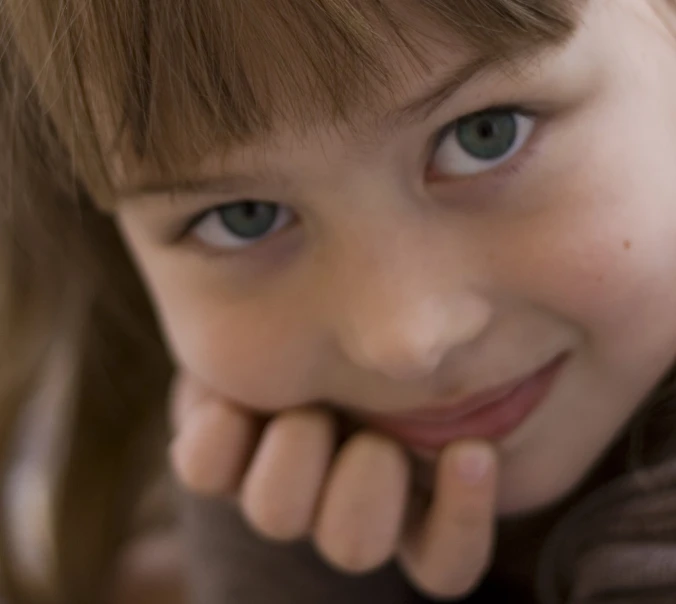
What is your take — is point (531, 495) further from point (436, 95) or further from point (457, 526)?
point (436, 95)

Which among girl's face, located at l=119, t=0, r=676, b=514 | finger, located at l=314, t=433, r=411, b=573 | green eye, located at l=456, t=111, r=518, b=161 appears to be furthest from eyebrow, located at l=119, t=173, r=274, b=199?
finger, located at l=314, t=433, r=411, b=573

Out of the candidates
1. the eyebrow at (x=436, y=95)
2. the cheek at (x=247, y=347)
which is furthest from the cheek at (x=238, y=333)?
the eyebrow at (x=436, y=95)

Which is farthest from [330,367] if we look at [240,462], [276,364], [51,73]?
[51,73]

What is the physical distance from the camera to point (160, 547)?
987mm

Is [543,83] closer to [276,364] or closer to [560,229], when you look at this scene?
[560,229]

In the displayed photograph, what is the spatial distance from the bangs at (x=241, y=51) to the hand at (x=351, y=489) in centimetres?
24

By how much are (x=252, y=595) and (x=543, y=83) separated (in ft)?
1.65

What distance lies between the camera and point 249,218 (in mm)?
572

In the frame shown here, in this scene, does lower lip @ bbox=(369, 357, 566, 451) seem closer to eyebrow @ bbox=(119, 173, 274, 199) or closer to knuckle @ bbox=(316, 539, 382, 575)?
knuckle @ bbox=(316, 539, 382, 575)

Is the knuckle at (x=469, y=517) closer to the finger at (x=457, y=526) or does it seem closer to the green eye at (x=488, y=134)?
the finger at (x=457, y=526)

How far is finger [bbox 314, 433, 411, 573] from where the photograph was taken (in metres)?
0.61

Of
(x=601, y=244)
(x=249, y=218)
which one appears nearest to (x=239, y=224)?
(x=249, y=218)

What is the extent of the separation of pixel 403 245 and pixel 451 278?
0.11 feet

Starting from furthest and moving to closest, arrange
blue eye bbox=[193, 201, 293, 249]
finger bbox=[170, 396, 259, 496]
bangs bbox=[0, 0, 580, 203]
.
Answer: finger bbox=[170, 396, 259, 496], blue eye bbox=[193, 201, 293, 249], bangs bbox=[0, 0, 580, 203]
